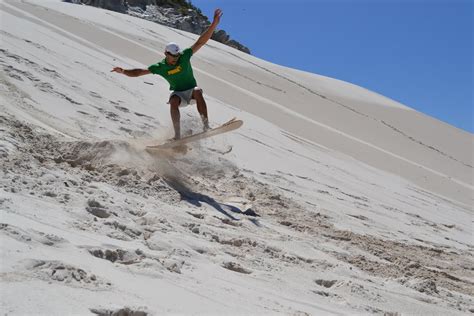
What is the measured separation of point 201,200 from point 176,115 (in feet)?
3.73

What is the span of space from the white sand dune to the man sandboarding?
1.28 ft

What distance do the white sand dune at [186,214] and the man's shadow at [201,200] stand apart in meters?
0.02

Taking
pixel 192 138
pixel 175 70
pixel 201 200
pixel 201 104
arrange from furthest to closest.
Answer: pixel 201 104, pixel 175 70, pixel 192 138, pixel 201 200

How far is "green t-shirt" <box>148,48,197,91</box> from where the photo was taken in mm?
5680

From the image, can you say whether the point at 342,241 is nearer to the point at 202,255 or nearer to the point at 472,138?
the point at 202,255

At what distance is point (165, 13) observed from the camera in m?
28.4

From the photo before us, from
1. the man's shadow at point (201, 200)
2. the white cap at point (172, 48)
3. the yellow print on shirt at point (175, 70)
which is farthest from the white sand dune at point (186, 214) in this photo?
the white cap at point (172, 48)

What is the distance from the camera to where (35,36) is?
8805 mm

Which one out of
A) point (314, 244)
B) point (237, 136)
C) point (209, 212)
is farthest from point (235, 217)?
point (237, 136)

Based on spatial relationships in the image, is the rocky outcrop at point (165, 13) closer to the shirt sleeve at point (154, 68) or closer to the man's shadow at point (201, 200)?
the shirt sleeve at point (154, 68)

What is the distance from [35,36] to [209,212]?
5561 millimetres

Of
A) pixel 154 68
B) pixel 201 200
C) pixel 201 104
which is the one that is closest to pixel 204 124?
pixel 201 104

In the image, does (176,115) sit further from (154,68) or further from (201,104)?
(154,68)

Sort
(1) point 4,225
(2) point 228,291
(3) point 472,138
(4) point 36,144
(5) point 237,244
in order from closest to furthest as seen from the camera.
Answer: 1. (1) point 4,225
2. (2) point 228,291
3. (5) point 237,244
4. (4) point 36,144
5. (3) point 472,138
